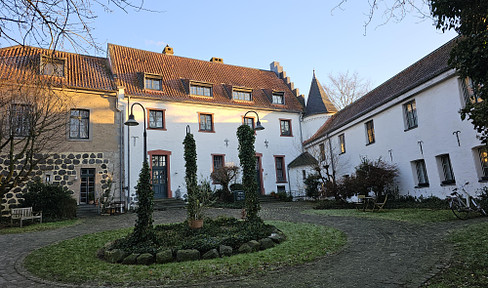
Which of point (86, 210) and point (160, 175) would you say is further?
point (160, 175)

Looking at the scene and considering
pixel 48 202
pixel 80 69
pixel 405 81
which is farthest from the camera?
pixel 80 69

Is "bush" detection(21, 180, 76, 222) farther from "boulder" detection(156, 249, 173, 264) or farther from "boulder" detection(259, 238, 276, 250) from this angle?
"boulder" detection(259, 238, 276, 250)

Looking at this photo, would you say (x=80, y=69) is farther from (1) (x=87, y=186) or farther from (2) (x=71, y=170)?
(1) (x=87, y=186)

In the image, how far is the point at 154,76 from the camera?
2175 centimetres

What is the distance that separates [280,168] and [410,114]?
12.0 meters

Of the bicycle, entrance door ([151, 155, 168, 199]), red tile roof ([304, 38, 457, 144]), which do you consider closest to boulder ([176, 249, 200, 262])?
the bicycle

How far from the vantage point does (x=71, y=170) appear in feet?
57.7

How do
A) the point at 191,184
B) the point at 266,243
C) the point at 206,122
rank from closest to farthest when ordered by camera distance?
the point at 266,243
the point at 191,184
the point at 206,122

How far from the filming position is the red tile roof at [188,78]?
21500mm

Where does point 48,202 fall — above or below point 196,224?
above

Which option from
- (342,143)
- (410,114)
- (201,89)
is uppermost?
(201,89)

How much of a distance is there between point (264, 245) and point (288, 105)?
67.8ft

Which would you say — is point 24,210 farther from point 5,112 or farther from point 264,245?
point 264,245

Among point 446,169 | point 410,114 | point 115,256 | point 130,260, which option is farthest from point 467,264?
point 410,114
